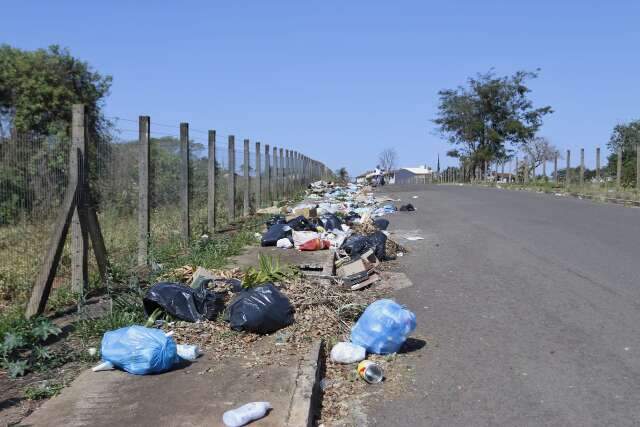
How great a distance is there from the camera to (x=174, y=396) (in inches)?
166

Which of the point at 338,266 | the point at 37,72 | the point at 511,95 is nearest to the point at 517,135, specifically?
the point at 511,95

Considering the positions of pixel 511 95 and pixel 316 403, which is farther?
pixel 511 95

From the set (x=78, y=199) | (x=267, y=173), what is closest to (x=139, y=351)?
(x=78, y=199)

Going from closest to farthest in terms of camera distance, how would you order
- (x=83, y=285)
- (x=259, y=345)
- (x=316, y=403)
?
(x=316, y=403)
(x=259, y=345)
(x=83, y=285)

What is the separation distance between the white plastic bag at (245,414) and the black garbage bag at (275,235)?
7318 mm

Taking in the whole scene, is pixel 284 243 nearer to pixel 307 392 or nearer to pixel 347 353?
pixel 347 353

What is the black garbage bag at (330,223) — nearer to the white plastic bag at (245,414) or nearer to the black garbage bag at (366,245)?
the black garbage bag at (366,245)

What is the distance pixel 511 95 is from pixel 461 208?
145ft

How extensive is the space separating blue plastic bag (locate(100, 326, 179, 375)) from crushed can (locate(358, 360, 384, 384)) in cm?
141

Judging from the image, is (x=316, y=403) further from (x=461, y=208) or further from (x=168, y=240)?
(x=461, y=208)

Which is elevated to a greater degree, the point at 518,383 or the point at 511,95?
the point at 511,95

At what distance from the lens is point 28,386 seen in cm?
451

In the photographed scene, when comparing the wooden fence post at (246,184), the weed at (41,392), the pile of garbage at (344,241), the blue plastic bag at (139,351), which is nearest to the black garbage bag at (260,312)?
the blue plastic bag at (139,351)

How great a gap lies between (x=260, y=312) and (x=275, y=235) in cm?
568
